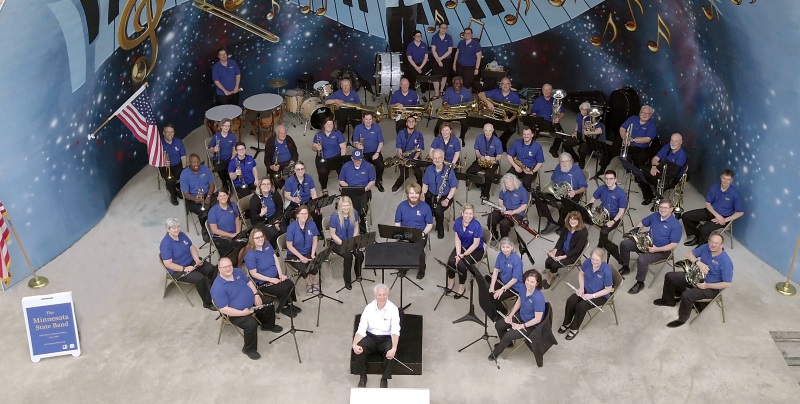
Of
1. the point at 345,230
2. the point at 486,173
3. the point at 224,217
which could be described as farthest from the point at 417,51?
the point at 224,217

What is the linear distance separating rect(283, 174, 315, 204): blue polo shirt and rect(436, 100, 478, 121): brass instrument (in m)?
3.33

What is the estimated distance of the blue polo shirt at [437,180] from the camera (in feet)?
42.1

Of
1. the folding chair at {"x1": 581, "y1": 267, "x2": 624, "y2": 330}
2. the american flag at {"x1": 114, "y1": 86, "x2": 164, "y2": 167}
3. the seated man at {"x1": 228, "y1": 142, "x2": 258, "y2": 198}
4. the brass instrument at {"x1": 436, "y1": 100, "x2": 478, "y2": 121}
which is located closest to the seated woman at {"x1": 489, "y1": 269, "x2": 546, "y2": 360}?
the folding chair at {"x1": 581, "y1": 267, "x2": 624, "y2": 330}

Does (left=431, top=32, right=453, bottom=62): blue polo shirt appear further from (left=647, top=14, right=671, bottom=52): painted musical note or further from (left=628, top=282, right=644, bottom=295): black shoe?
(left=628, top=282, right=644, bottom=295): black shoe

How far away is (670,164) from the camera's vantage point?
1327cm

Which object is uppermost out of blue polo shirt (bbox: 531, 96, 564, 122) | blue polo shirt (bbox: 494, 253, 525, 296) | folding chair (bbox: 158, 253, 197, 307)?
blue polo shirt (bbox: 494, 253, 525, 296)

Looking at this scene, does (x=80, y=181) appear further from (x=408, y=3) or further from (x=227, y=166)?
(x=408, y=3)

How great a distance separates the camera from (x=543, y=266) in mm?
12383

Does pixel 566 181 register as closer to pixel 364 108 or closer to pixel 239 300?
pixel 364 108

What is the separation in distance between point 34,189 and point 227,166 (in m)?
2.97

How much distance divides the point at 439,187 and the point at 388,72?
4.20 m

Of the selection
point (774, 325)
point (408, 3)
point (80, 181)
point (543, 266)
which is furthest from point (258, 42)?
point (774, 325)

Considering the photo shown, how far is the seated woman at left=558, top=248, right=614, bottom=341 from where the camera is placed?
35.0 ft

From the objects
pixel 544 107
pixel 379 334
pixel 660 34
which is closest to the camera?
pixel 379 334
